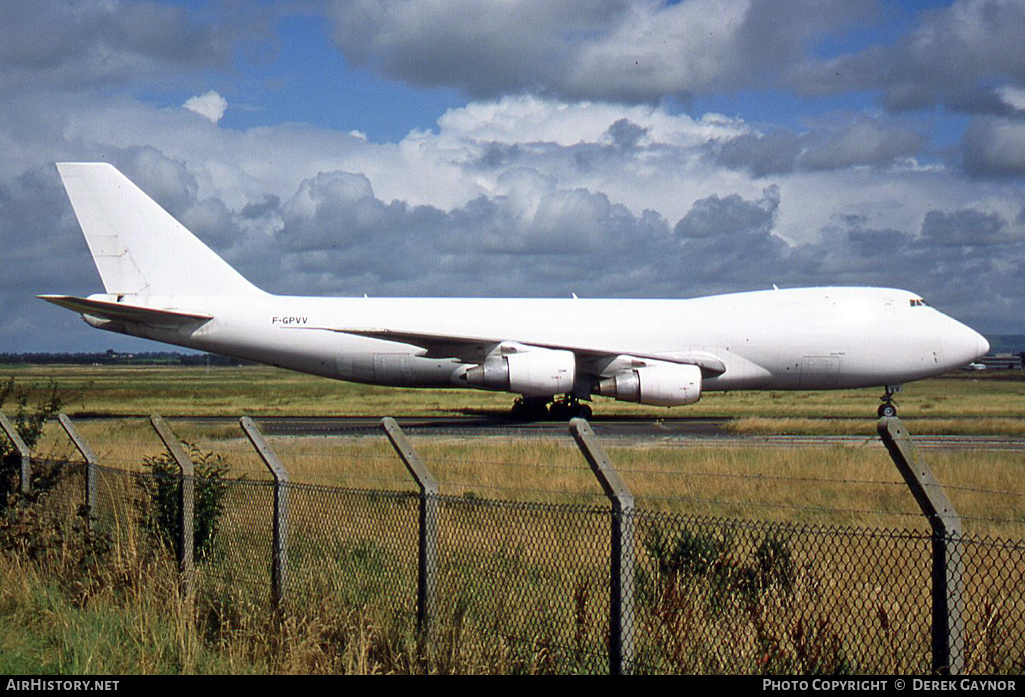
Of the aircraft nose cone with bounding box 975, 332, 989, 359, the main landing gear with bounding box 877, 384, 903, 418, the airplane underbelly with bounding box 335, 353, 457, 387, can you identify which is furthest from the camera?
the airplane underbelly with bounding box 335, 353, 457, 387

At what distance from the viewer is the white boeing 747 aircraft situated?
94.6 ft

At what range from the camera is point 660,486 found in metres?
14.6

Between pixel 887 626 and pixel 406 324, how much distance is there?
2449 cm

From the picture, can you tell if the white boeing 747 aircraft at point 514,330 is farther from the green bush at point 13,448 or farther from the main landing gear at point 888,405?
the green bush at point 13,448

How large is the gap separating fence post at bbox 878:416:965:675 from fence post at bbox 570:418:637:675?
4.86 ft

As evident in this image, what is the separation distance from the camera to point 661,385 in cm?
2759

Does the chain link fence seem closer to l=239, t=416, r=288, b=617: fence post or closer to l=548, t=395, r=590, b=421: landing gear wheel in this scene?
l=239, t=416, r=288, b=617: fence post

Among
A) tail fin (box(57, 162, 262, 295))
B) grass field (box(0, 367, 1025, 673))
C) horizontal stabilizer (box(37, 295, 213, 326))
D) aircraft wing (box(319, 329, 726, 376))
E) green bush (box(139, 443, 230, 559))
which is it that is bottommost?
grass field (box(0, 367, 1025, 673))

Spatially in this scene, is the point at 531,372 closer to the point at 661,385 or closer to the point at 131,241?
the point at 661,385

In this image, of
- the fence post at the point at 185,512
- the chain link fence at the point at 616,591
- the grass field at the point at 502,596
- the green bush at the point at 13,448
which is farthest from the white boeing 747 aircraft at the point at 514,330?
the fence post at the point at 185,512

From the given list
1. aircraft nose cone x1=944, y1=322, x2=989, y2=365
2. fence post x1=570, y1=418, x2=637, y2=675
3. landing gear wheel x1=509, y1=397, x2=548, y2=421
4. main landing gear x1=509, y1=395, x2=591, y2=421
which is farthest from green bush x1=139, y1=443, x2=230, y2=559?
aircraft nose cone x1=944, y1=322, x2=989, y2=365

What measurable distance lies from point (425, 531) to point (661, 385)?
70.1ft

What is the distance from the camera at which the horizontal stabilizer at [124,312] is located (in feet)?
94.1
